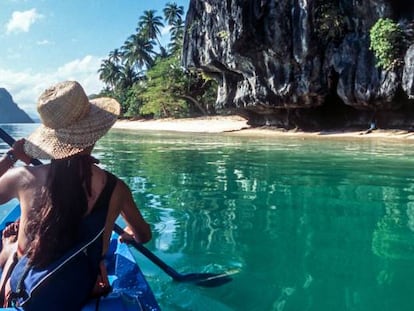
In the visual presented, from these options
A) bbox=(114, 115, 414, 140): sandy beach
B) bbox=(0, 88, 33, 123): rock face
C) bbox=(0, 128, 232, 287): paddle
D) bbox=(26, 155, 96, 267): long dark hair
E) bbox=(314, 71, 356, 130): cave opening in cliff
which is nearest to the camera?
bbox=(26, 155, 96, 267): long dark hair

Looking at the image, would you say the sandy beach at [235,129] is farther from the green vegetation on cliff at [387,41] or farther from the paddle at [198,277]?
the paddle at [198,277]

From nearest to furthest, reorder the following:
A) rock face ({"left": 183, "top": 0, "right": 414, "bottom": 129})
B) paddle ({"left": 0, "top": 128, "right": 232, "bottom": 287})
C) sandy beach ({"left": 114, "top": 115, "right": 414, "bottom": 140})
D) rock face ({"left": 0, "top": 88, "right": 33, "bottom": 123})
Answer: paddle ({"left": 0, "top": 128, "right": 232, "bottom": 287}) → sandy beach ({"left": 114, "top": 115, "right": 414, "bottom": 140}) → rock face ({"left": 183, "top": 0, "right": 414, "bottom": 129}) → rock face ({"left": 0, "top": 88, "right": 33, "bottom": 123})

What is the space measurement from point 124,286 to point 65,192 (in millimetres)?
1204

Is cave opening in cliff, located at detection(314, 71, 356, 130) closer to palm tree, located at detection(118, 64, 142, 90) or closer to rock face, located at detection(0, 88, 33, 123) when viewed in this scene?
palm tree, located at detection(118, 64, 142, 90)

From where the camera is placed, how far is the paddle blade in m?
3.86

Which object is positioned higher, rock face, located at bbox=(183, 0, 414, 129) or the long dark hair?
rock face, located at bbox=(183, 0, 414, 129)

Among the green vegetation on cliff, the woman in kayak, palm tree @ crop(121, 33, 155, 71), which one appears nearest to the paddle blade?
the woman in kayak

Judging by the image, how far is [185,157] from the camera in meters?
14.0

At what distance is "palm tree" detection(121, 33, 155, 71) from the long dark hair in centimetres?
5647

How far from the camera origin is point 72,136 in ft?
6.68

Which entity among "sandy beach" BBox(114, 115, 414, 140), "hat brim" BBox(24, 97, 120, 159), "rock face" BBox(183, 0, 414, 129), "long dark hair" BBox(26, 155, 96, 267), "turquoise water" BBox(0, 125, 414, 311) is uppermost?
"rock face" BBox(183, 0, 414, 129)

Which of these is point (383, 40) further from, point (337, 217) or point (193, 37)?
point (337, 217)

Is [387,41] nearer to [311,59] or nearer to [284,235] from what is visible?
[311,59]

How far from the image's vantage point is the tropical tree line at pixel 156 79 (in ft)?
139
